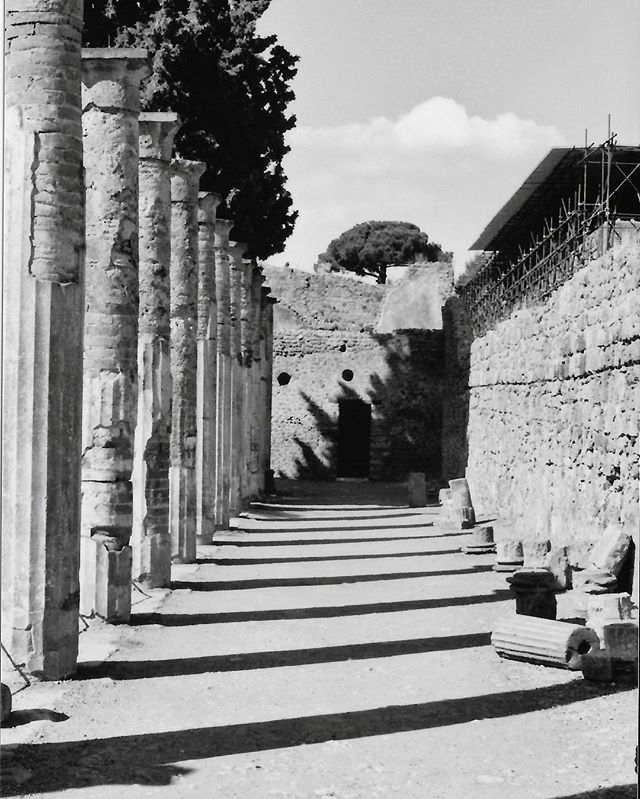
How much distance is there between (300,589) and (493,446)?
8.64 meters

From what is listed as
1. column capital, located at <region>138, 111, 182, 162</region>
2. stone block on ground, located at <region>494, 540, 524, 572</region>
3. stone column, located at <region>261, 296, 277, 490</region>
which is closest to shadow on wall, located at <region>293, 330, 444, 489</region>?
stone column, located at <region>261, 296, 277, 490</region>

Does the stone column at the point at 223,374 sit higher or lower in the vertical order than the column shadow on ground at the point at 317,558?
higher

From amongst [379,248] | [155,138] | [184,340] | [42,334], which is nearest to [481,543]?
[184,340]

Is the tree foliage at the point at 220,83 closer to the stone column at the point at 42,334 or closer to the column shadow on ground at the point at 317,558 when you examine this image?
the column shadow on ground at the point at 317,558

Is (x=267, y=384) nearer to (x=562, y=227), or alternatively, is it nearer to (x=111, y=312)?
(x=562, y=227)

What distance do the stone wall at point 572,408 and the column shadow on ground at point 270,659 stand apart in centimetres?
250

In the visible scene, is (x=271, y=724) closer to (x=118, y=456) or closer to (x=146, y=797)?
(x=146, y=797)

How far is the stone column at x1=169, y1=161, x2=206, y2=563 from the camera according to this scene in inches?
508

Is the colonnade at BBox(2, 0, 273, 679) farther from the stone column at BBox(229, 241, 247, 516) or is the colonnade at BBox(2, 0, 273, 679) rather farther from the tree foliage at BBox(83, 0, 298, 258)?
the tree foliage at BBox(83, 0, 298, 258)

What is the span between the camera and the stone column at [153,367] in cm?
1108

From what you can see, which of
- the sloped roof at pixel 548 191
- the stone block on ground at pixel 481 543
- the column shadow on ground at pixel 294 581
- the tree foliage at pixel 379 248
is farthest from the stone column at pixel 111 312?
the tree foliage at pixel 379 248

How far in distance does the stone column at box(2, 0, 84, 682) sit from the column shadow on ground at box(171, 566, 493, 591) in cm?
412

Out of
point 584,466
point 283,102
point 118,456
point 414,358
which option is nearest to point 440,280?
point 414,358

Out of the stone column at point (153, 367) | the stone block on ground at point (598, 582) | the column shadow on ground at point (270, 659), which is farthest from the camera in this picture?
the stone column at point (153, 367)
